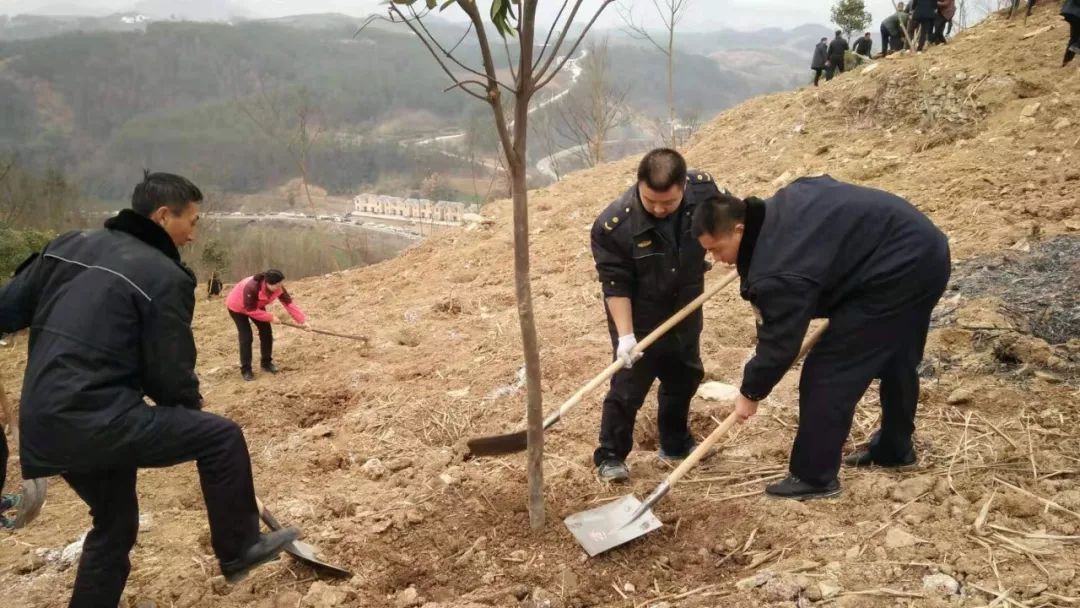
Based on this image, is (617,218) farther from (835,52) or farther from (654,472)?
(835,52)

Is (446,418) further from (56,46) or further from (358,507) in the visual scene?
(56,46)

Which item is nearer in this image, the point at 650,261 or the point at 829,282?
the point at 829,282

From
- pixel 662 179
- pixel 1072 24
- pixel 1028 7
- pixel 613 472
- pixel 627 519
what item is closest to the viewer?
pixel 662 179

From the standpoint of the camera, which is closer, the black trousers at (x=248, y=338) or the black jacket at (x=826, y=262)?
the black jacket at (x=826, y=262)

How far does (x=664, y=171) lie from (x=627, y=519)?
1.40m

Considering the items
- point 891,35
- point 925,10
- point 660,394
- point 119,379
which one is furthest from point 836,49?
point 119,379

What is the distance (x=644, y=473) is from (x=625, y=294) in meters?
0.95

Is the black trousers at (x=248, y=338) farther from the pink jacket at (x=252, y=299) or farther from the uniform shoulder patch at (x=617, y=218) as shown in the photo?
the uniform shoulder patch at (x=617, y=218)

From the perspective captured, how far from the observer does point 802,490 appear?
8.93 ft

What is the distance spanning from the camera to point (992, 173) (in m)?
6.00

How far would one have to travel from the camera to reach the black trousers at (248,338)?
5.88m

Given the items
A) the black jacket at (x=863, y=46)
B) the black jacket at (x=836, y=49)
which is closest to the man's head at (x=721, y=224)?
the black jacket at (x=836, y=49)

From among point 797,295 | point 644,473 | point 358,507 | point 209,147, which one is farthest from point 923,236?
point 209,147

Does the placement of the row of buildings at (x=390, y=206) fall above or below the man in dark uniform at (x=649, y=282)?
below
